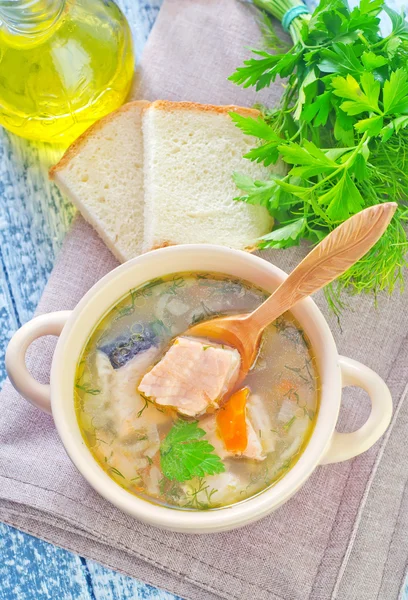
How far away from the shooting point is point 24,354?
5.06ft

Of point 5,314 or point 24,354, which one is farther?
point 5,314

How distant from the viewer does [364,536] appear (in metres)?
1.84

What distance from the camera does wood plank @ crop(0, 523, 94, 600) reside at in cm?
193

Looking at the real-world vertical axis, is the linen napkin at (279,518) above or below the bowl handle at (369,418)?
below

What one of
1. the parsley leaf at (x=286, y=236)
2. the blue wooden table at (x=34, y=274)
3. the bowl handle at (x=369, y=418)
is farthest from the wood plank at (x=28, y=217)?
the bowl handle at (x=369, y=418)

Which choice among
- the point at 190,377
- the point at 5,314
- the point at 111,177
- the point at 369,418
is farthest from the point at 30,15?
the point at 369,418

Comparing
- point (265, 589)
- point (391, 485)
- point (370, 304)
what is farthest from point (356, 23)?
point (265, 589)

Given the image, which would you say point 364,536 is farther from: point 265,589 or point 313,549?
point 265,589

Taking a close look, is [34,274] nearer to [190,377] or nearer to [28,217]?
[28,217]

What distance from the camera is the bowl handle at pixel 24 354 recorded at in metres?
1.53

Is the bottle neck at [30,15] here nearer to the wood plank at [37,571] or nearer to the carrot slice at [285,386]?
the carrot slice at [285,386]

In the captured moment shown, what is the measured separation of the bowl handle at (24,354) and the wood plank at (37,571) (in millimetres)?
558

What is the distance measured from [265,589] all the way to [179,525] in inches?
19.3

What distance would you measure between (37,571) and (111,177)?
1.10 m
